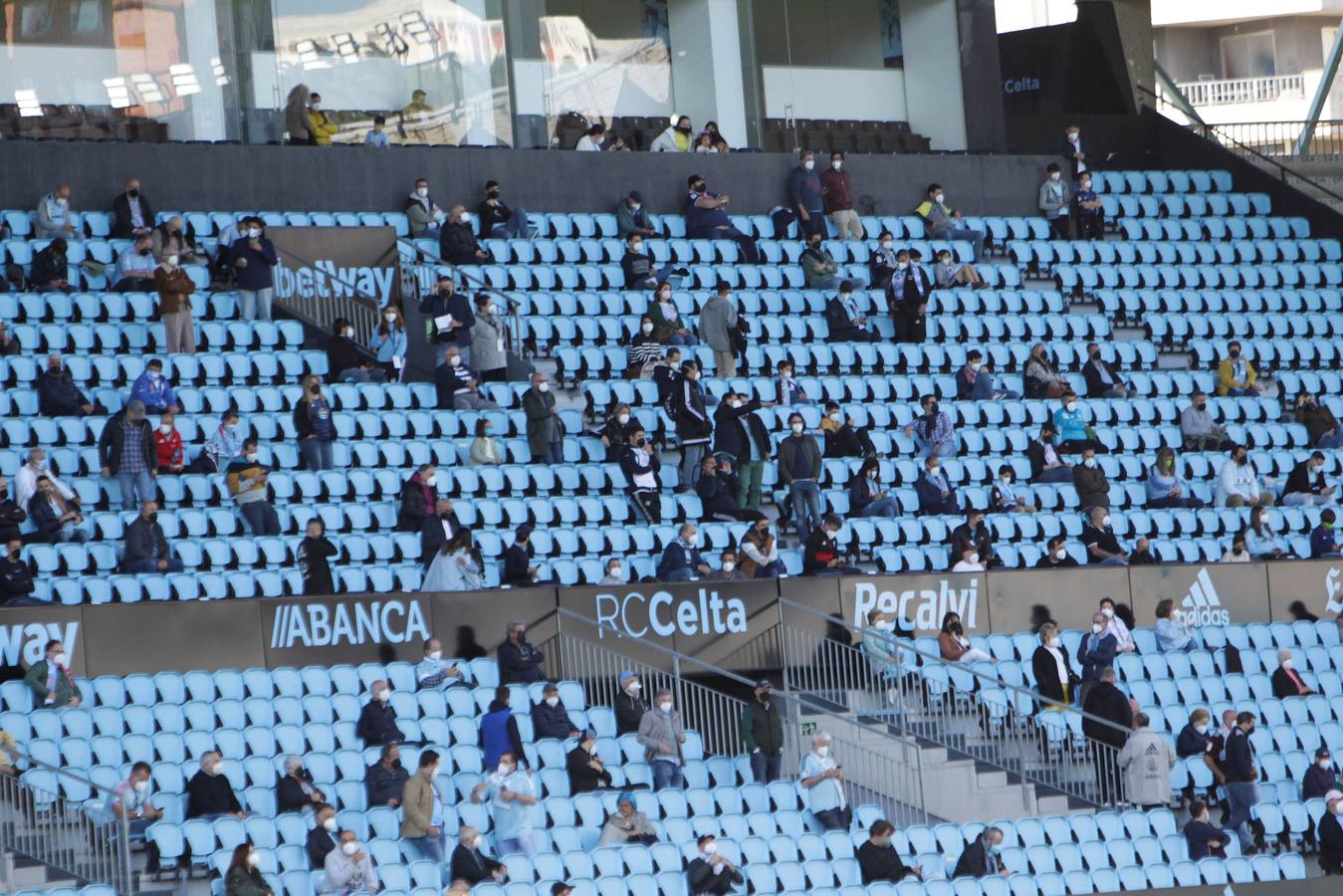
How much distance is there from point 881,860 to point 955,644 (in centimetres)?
379

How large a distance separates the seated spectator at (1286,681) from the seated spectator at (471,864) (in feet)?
27.6

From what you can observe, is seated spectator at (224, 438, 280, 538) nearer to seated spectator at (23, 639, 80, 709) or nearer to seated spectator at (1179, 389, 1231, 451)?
seated spectator at (23, 639, 80, 709)

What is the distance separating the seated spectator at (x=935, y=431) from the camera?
77.7ft

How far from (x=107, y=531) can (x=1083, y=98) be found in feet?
59.2

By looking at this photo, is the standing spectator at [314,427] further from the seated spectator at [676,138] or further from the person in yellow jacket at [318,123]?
the seated spectator at [676,138]

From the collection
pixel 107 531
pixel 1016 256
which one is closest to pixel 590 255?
pixel 1016 256

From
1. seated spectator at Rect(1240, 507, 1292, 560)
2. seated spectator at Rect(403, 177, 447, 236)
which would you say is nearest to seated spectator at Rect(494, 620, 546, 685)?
seated spectator at Rect(403, 177, 447, 236)

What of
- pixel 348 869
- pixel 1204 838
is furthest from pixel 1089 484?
pixel 348 869

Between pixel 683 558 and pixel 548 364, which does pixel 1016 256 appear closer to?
pixel 548 364

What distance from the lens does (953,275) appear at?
89.2 feet

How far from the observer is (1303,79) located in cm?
5422

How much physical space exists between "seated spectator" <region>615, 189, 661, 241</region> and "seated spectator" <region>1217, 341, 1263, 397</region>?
22.4 ft

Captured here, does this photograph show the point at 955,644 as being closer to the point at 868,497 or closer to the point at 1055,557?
the point at 1055,557

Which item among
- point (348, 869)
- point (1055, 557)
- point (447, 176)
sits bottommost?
point (348, 869)
